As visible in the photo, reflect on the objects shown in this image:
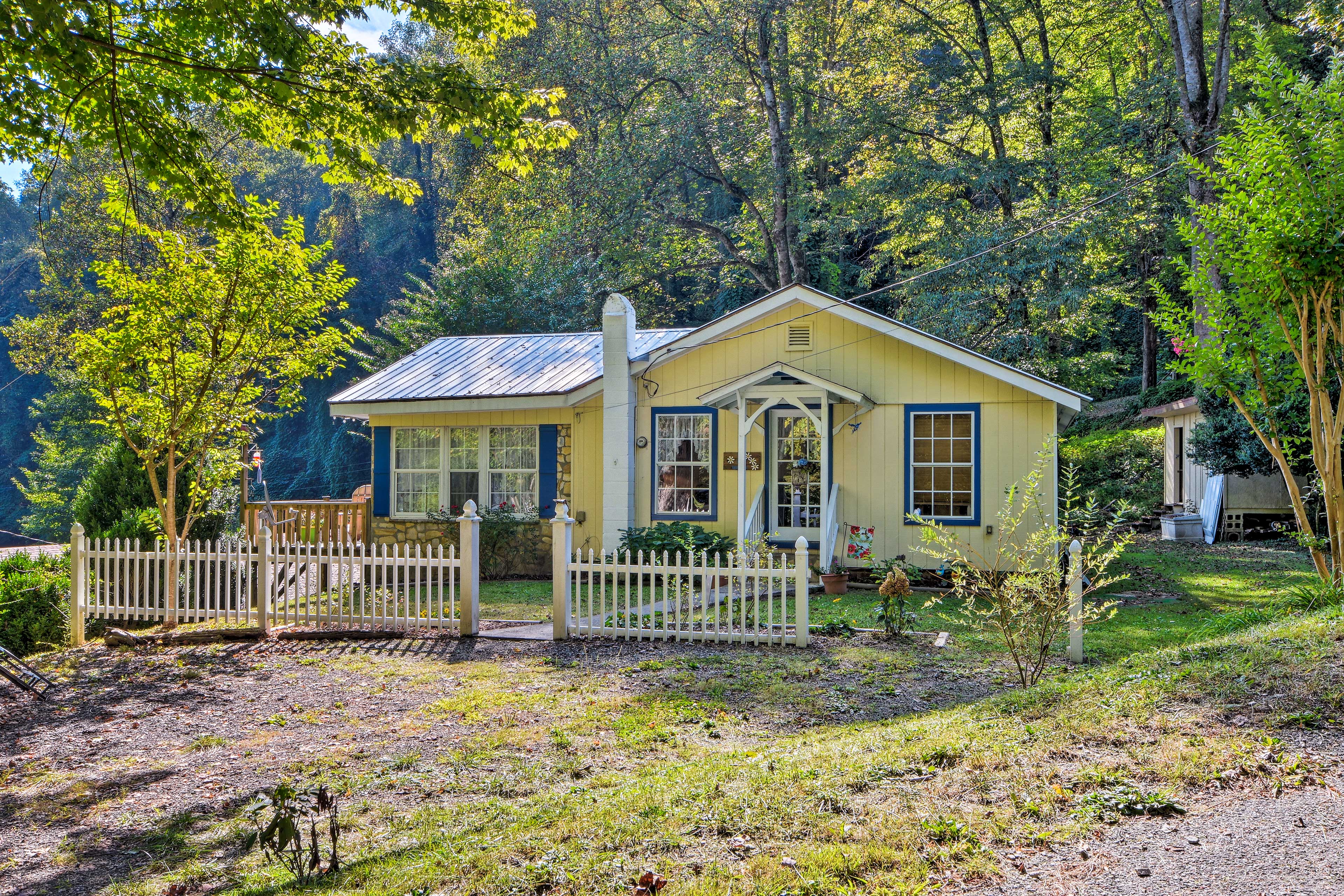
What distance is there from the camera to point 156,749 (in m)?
5.71

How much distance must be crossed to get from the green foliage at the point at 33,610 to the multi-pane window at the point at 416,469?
579cm

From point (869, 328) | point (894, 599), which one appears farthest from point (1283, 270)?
point (869, 328)

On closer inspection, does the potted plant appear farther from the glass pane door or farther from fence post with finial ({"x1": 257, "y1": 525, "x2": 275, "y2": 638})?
fence post with finial ({"x1": 257, "y1": 525, "x2": 275, "y2": 638})

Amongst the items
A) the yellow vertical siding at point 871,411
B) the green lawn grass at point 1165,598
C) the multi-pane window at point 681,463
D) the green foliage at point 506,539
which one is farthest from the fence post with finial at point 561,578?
the green foliage at point 506,539

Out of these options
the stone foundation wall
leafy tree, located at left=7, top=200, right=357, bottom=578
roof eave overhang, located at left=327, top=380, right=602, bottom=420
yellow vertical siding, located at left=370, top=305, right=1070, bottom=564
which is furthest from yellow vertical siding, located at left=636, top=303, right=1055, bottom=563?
leafy tree, located at left=7, top=200, right=357, bottom=578

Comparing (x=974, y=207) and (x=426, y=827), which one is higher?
(x=974, y=207)

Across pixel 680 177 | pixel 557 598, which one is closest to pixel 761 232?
pixel 680 177

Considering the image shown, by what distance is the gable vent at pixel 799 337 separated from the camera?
13.5 metres

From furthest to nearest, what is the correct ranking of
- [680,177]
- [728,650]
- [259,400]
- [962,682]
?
[680,177], [259,400], [728,650], [962,682]

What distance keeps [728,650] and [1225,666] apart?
165 inches

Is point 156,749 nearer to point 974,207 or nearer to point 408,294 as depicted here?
point 974,207

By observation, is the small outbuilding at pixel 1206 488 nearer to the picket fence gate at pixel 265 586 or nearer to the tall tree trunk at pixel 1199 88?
the tall tree trunk at pixel 1199 88

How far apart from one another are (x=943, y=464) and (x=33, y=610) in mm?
11389

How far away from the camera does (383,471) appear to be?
50.8 ft
